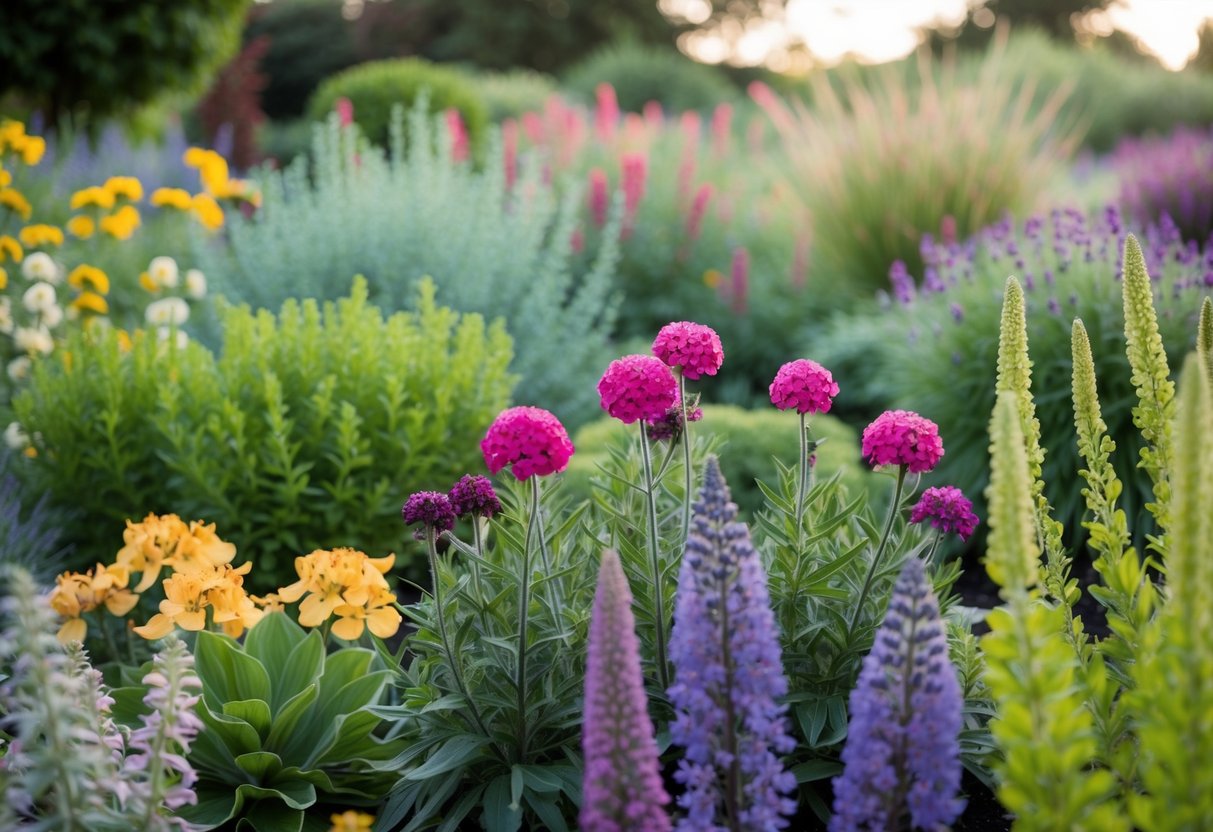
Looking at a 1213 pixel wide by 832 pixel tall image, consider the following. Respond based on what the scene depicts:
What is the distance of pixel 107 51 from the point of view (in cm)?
778

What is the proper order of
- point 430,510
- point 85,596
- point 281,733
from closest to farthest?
point 430,510
point 281,733
point 85,596

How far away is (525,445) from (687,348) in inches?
15.5

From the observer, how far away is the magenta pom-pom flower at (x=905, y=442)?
1.84m

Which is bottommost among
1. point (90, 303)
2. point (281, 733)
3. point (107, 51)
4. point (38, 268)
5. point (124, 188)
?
point (281, 733)

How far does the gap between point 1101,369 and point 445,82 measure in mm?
A: 8426

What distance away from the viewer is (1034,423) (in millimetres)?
1870

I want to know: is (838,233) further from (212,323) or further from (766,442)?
(212,323)

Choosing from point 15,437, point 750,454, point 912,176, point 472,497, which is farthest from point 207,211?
point 912,176

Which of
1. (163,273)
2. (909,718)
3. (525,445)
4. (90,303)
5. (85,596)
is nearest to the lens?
(909,718)

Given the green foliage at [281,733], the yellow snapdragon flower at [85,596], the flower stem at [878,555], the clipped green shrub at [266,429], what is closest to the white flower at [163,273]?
the clipped green shrub at [266,429]

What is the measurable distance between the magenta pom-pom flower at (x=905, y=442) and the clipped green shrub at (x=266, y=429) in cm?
176

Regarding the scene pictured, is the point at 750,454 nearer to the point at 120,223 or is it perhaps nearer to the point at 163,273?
the point at 163,273

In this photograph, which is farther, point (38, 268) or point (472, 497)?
point (38, 268)

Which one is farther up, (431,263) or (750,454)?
(431,263)
